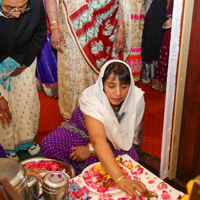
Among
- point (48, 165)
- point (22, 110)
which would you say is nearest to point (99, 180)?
point (48, 165)

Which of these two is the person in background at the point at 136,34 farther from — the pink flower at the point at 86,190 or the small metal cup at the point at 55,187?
the small metal cup at the point at 55,187

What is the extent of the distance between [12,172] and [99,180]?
0.69 metres

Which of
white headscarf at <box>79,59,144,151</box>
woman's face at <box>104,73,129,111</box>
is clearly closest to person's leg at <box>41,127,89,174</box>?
white headscarf at <box>79,59,144,151</box>

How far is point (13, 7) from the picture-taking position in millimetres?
1696

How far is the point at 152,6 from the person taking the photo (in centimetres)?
375

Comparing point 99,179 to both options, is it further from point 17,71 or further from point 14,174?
point 17,71

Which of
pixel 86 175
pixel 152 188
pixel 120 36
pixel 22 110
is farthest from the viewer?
pixel 120 36

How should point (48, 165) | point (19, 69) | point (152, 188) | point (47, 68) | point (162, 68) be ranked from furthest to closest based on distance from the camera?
1. point (162, 68)
2. point (47, 68)
3. point (19, 69)
4. point (48, 165)
5. point (152, 188)

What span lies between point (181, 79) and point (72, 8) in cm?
133

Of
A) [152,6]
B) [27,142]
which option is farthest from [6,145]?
[152,6]

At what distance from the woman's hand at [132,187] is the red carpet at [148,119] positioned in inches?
44.5

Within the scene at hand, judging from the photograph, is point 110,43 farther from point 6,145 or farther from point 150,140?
point 6,145

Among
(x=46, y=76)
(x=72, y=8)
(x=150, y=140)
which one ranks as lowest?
(x=150, y=140)

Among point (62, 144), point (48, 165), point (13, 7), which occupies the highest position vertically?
point (13, 7)
